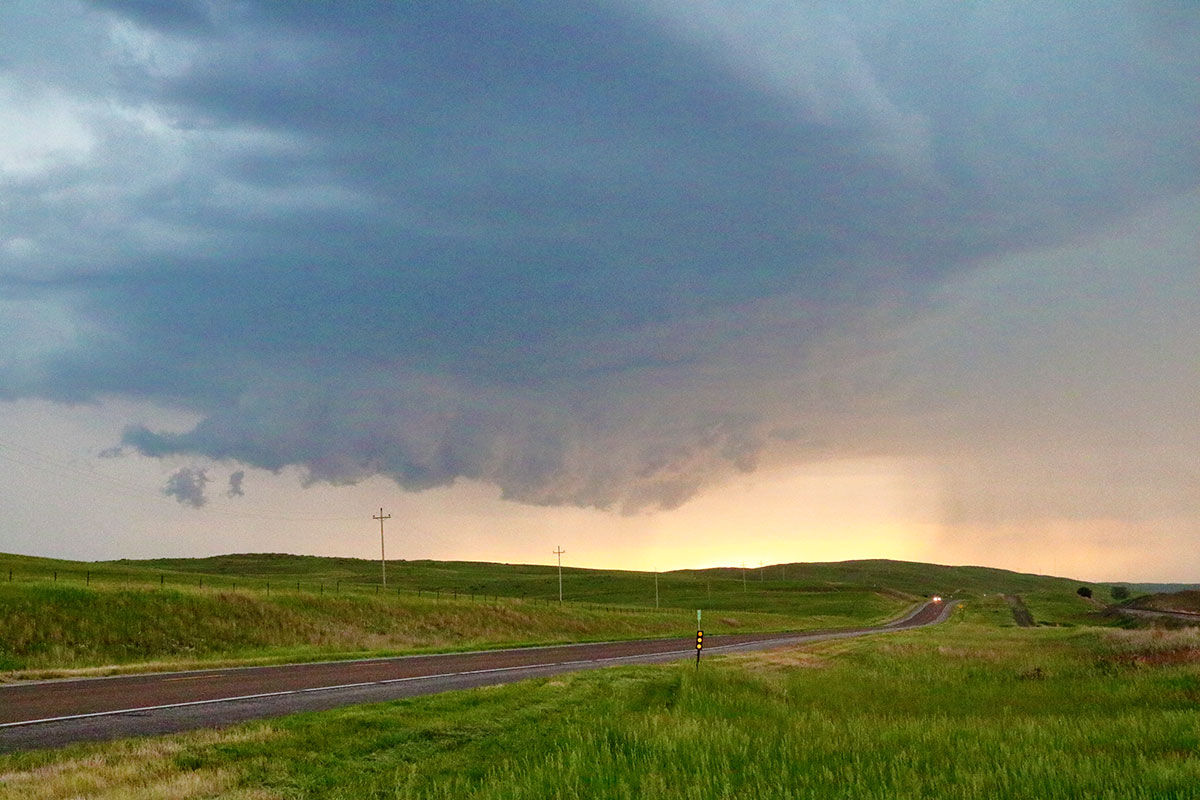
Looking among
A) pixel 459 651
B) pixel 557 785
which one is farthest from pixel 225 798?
pixel 459 651

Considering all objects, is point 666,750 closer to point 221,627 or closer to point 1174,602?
point 221,627

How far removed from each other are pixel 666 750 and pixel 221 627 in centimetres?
3882

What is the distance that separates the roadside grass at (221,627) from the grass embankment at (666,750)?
16.2 meters

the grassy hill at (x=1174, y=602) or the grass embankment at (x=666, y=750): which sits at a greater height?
the grass embankment at (x=666, y=750)

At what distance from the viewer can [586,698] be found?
20812 millimetres

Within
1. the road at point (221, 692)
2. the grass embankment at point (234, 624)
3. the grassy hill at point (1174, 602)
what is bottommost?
the grassy hill at point (1174, 602)

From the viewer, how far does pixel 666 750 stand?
44.5ft

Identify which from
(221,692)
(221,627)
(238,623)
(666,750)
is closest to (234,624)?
(238,623)

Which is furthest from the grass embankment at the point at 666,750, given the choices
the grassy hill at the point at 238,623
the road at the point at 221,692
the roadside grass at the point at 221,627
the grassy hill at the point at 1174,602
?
the grassy hill at the point at 1174,602

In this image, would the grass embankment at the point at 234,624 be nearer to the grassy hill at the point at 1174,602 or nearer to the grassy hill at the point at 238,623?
the grassy hill at the point at 238,623

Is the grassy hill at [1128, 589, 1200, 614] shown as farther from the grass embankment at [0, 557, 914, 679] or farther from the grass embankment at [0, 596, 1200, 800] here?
the grass embankment at [0, 596, 1200, 800]

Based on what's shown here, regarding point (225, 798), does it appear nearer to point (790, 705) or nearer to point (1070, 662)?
point (790, 705)

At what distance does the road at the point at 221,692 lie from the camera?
1730cm

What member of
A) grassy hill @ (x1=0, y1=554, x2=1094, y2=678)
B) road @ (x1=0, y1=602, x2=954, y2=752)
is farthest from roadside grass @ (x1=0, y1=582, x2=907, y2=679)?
road @ (x1=0, y1=602, x2=954, y2=752)
